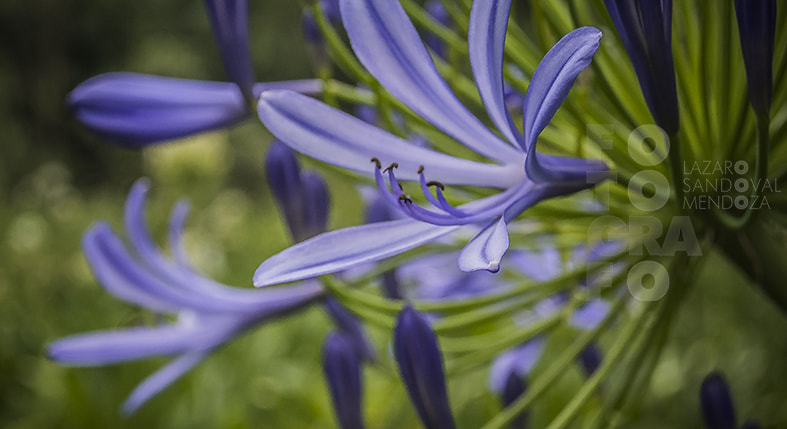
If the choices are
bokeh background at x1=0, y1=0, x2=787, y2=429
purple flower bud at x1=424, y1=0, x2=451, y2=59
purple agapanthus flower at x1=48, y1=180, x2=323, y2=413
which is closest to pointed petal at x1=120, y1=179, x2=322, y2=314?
purple agapanthus flower at x1=48, y1=180, x2=323, y2=413

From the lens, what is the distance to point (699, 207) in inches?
14.1

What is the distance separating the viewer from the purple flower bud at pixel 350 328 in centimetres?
47

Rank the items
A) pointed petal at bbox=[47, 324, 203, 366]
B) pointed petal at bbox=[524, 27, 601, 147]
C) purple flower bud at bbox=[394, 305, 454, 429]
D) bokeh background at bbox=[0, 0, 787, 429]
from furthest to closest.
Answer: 1. bokeh background at bbox=[0, 0, 787, 429]
2. pointed petal at bbox=[47, 324, 203, 366]
3. purple flower bud at bbox=[394, 305, 454, 429]
4. pointed petal at bbox=[524, 27, 601, 147]

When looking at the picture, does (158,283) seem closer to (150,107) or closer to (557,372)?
(150,107)

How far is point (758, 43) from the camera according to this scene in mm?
258

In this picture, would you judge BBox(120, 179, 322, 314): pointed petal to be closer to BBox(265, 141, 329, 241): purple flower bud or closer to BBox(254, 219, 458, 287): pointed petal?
BBox(265, 141, 329, 241): purple flower bud

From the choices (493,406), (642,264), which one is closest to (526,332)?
(642,264)

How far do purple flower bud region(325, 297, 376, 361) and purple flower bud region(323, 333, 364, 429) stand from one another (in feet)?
0.13

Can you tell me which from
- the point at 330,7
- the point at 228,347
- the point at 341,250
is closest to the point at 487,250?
the point at 341,250

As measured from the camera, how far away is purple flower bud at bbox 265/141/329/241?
0.42 metres

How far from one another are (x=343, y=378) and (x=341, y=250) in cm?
17

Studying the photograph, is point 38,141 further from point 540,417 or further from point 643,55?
point 643,55

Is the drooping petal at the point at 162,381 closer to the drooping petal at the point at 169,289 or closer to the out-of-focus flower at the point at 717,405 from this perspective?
the drooping petal at the point at 169,289

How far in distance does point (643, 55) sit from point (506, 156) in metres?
0.08
